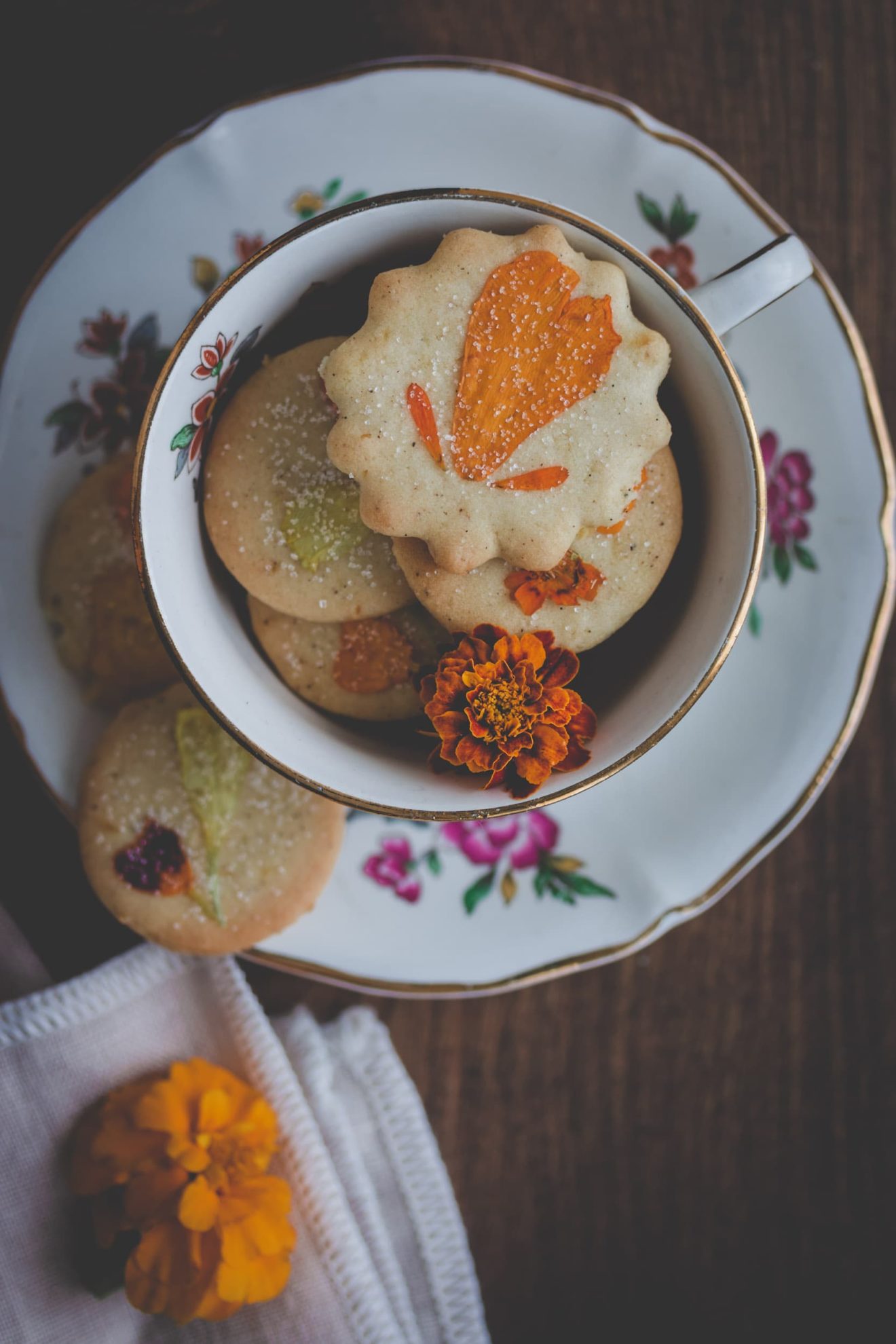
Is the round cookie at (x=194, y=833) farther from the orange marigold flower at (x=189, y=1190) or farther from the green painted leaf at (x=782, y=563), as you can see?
the green painted leaf at (x=782, y=563)

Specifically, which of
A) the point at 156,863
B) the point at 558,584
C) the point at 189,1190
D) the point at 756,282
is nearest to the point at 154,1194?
the point at 189,1190

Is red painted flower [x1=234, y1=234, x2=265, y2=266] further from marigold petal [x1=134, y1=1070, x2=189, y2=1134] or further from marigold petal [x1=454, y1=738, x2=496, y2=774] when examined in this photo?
marigold petal [x1=134, y1=1070, x2=189, y2=1134]

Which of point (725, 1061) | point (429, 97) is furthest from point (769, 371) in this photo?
point (725, 1061)

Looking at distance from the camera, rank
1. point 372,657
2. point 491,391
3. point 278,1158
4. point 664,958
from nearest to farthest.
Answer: point 491,391 < point 372,657 < point 278,1158 < point 664,958

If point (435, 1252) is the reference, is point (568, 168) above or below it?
above

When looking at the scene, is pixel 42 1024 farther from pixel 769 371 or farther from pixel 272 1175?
pixel 769 371

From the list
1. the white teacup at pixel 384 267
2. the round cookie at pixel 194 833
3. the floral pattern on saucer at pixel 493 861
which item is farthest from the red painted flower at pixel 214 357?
the floral pattern on saucer at pixel 493 861

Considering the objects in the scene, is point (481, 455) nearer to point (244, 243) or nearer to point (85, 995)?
point (244, 243)
